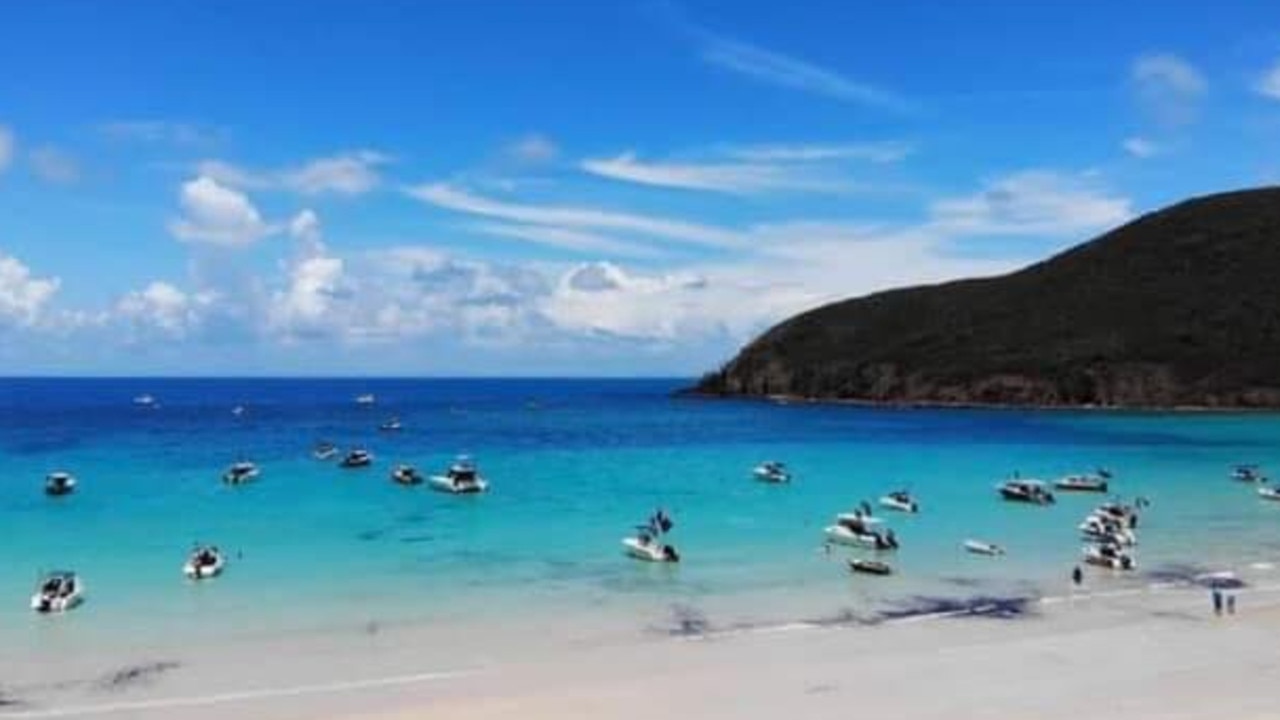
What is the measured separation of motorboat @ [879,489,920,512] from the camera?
71.7 meters

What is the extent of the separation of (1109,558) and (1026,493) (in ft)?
82.1

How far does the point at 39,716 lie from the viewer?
30.0 metres

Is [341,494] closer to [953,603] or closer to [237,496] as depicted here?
[237,496]

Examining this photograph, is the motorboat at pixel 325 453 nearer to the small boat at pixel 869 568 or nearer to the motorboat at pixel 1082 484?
the motorboat at pixel 1082 484

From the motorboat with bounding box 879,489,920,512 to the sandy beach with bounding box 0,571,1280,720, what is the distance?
2939cm

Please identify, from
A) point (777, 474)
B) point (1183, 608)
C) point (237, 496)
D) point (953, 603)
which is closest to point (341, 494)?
point (237, 496)

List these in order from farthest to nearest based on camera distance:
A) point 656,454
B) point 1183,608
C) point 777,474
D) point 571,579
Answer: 1. point 656,454
2. point 777,474
3. point 571,579
4. point 1183,608

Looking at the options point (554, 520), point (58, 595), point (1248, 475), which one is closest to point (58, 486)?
point (554, 520)

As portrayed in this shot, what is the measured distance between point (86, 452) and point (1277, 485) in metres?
95.4

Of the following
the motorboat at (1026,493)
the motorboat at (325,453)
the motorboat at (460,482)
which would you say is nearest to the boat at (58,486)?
the motorboat at (460,482)

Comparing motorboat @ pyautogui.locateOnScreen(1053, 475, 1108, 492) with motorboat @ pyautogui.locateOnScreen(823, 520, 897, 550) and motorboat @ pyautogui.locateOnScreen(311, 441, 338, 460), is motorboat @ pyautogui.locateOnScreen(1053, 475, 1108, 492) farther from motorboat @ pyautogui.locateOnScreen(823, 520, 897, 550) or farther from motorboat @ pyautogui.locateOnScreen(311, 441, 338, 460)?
motorboat @ pyautogui.locateOnScreen(311, 441, 338, 460)

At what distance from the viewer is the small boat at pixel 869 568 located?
4972 cm

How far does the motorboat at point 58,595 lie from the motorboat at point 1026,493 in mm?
51495

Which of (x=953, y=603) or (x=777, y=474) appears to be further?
(x=777, y=474)
